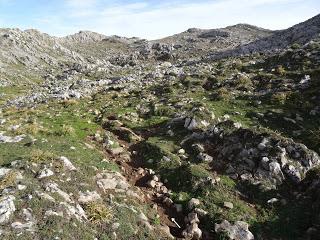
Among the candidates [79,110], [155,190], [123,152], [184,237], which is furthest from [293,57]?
[184,237]

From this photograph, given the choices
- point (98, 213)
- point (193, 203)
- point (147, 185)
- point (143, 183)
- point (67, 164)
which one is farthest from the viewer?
point (143, 183)

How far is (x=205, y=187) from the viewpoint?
78.3ft

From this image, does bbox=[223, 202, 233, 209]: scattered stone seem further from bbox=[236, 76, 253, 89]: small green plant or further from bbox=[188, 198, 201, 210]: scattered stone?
bbox=[236, 76, 253, 89]: small green plant

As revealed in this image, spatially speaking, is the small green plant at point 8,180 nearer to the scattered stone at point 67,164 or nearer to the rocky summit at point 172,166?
the rocky summit at point 172,166

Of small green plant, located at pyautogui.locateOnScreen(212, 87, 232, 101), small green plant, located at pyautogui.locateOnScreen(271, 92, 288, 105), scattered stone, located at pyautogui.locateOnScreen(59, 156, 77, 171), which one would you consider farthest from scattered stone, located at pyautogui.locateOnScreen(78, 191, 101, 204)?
small green plant, located at pyautogui.locateOnScreen(212, 87, 232, 101)

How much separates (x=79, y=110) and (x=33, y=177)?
21954mm

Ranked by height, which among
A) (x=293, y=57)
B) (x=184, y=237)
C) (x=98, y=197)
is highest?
(x=293, y=57)

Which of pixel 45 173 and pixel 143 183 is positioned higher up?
pixel 45 173

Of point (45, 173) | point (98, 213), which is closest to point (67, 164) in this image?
point (45, 173)

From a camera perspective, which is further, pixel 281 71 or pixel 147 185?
pixel 281 71

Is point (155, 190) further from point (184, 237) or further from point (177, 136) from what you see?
point (177, 136)

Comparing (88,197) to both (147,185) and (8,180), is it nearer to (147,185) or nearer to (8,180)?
Result: (8,180)

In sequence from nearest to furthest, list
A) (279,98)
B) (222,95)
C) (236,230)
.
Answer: (236,230) < (279,98) < (222,95)

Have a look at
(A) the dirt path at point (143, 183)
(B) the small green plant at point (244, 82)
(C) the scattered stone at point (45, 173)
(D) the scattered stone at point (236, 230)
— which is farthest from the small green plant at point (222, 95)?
(C) the scattered stone at point (45, 173)
